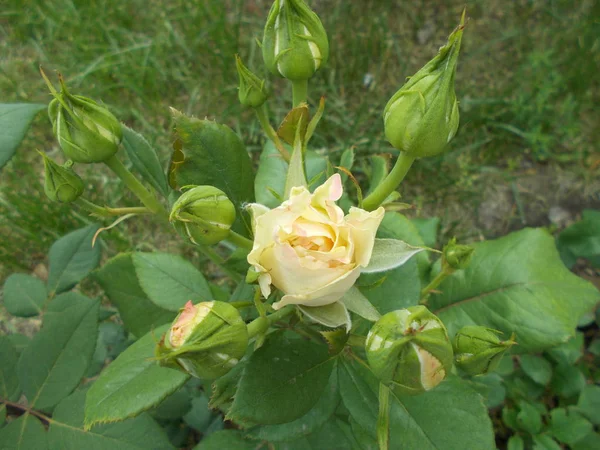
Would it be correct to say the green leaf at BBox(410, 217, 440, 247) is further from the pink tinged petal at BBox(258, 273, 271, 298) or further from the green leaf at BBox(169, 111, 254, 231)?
the pink tinged petal at BBox(258, 273, 271, 298)

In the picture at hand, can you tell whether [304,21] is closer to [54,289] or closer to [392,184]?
[392,184]

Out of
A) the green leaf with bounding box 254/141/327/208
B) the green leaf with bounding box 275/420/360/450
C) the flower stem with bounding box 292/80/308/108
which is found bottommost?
the green leaf with bounding box 275/420/360/450

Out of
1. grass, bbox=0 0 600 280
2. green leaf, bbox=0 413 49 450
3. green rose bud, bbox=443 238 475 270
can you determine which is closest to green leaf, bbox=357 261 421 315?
green rose bud, bbox=443 238 475 270

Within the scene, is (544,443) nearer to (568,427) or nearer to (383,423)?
(568,427)

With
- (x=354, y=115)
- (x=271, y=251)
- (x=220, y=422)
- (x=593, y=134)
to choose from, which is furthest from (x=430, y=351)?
(x=593, y=134)

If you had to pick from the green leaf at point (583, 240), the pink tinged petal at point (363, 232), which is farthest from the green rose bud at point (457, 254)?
the green leaf at point (583, 240)
